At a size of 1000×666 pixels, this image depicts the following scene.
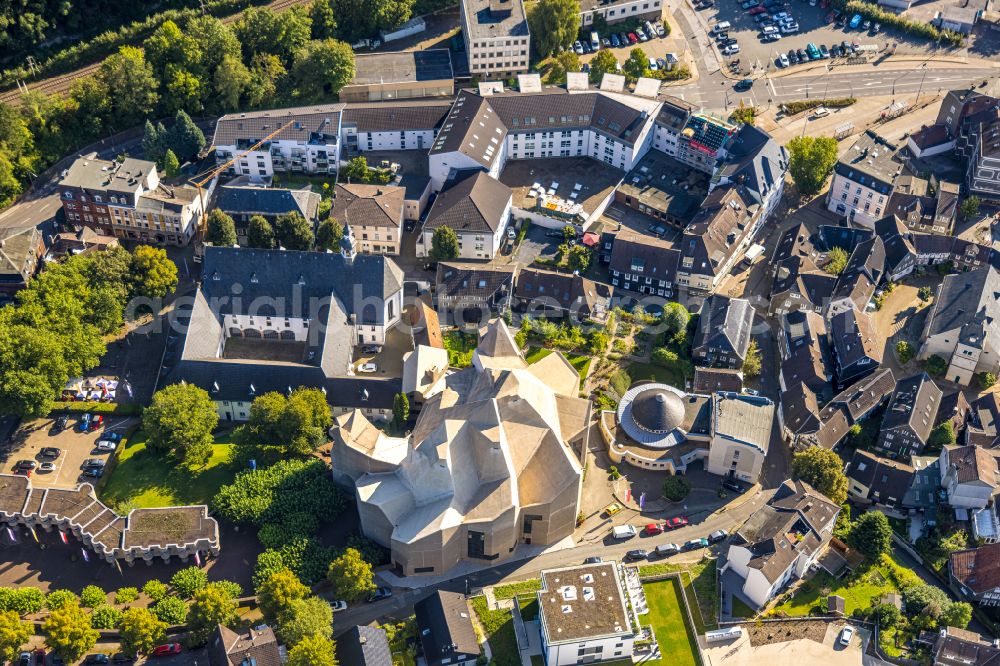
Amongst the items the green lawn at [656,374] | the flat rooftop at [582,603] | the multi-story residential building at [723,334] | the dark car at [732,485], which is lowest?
the dark car at [732,485]

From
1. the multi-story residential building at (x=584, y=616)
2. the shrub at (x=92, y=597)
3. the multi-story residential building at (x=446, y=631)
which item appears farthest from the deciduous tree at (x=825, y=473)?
the shrub at (x=92, y=597)

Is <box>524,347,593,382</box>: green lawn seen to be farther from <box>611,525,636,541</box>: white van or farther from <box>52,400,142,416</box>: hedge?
<box>52,400,142,416</box>: hedge

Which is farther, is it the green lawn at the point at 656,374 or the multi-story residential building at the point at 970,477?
the green lawn at the point at 656,374

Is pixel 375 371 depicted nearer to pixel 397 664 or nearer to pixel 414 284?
pixel 414 284

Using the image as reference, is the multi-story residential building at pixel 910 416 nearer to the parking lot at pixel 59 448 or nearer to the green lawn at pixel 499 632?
the green lawn at pixel 499 632

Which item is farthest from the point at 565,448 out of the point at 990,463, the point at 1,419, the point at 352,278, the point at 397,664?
the point at 1,419

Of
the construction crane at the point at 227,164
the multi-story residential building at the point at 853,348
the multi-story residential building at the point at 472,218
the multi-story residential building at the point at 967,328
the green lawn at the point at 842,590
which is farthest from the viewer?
the construction crane at the point at 227,164

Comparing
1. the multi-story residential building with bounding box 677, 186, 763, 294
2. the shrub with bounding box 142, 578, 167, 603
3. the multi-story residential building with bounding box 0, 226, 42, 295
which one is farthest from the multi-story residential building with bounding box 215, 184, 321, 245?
the shrub with bounding box 142, 578, 167, 603
